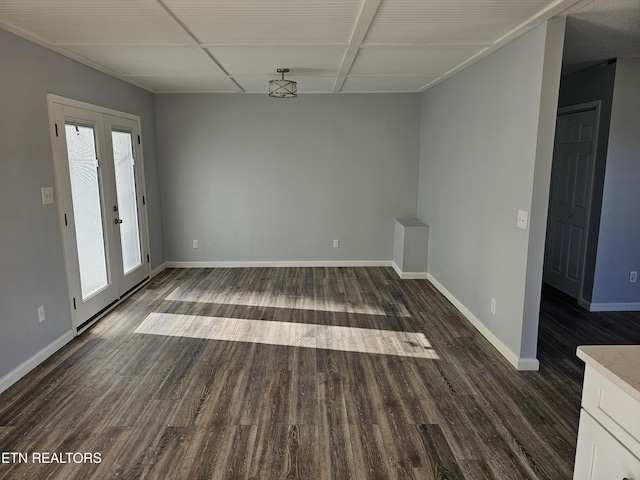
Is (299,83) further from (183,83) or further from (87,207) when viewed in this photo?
(87,207)

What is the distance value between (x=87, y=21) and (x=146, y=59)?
1027mm

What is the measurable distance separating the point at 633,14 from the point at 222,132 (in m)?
4.50

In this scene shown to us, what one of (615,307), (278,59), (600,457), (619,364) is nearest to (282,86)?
(278,59)

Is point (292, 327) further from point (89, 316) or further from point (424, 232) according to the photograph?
point (424, 232)

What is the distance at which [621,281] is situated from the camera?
4.20 m

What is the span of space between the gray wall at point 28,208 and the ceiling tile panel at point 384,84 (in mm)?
2814

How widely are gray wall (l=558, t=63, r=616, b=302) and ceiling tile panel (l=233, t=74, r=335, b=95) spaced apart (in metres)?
2.63

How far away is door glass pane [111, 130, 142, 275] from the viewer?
4.50 metres

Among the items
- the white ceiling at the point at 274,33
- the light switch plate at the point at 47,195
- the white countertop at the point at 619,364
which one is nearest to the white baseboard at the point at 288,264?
the white ceiling at the point at 274,33

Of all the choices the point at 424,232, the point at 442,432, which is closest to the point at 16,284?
the point at 442,432

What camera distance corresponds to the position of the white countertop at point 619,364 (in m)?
1.18

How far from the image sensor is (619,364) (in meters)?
1.28

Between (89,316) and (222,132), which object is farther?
(222,132)

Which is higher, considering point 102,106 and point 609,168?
point 102,106
